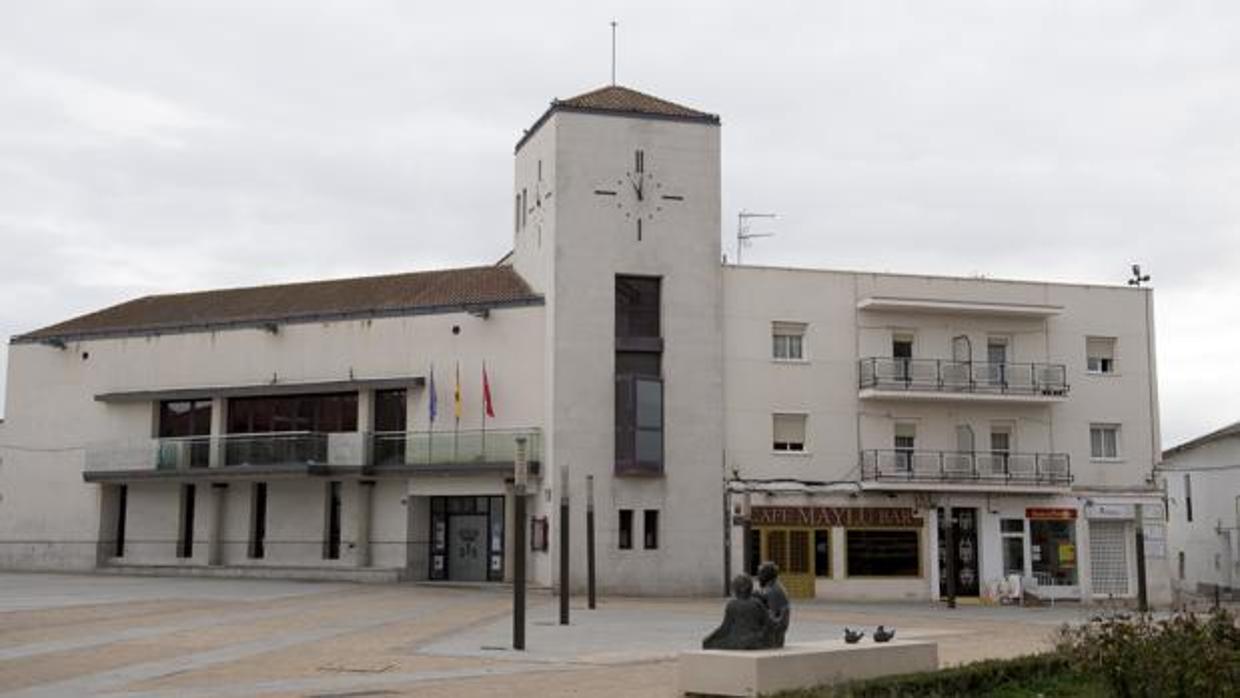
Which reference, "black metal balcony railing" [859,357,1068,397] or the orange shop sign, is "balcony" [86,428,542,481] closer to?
"black metal balcony railing" [859,357,1068,397]

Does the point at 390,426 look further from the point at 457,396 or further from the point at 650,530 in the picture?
the point at 650,530

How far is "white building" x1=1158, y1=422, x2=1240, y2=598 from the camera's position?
5203 cm

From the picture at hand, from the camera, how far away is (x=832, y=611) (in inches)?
1323

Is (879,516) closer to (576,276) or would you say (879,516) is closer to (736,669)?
(576,276)

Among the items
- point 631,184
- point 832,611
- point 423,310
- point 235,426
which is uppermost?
point 631,184

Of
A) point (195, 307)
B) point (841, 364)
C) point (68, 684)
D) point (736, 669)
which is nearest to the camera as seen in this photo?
point (736, 669)

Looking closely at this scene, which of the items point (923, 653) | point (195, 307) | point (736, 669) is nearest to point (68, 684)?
point (736, 669)

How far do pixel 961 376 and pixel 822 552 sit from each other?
6.74m

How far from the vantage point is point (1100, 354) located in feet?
143

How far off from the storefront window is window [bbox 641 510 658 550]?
37.5 feet

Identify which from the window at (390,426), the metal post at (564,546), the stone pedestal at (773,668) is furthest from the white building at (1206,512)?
the stone pedestal at (773,668)

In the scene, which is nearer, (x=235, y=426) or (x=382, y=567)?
(x=382, y=567)

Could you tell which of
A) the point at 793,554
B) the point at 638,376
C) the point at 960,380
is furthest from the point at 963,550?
the point at 638,376

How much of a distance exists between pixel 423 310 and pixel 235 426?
7464 mm
